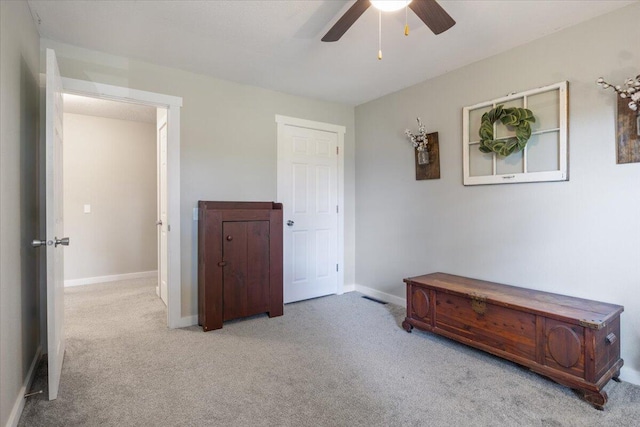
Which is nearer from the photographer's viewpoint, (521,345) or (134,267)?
(521,345)

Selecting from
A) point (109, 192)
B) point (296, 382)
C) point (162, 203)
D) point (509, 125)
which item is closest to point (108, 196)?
point (109, 192)

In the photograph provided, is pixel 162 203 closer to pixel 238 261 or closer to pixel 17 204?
pixel 238 261

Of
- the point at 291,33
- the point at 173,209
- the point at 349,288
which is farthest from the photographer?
the point at 349,288

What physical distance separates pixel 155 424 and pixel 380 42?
282 centimetres

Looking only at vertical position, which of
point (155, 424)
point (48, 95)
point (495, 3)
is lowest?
point (155, 424)

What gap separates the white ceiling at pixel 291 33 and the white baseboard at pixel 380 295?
2316mm

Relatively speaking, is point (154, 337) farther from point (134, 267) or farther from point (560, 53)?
point (560, 53)

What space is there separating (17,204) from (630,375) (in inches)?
149

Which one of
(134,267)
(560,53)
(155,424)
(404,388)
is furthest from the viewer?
(134,267)

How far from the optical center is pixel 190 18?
2199 mm

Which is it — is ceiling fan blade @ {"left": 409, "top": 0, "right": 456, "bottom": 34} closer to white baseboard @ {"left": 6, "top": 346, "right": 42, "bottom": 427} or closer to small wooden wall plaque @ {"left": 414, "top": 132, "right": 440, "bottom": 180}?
small wooden wall plaque @ {"left": 414, "top": 132, "right": 440, "bottom": 180}

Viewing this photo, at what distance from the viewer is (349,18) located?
1.79 metres

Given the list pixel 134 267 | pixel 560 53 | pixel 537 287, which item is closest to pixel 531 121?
pixel 560 53

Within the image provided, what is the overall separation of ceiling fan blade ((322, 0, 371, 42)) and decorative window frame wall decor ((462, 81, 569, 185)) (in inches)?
61.2
